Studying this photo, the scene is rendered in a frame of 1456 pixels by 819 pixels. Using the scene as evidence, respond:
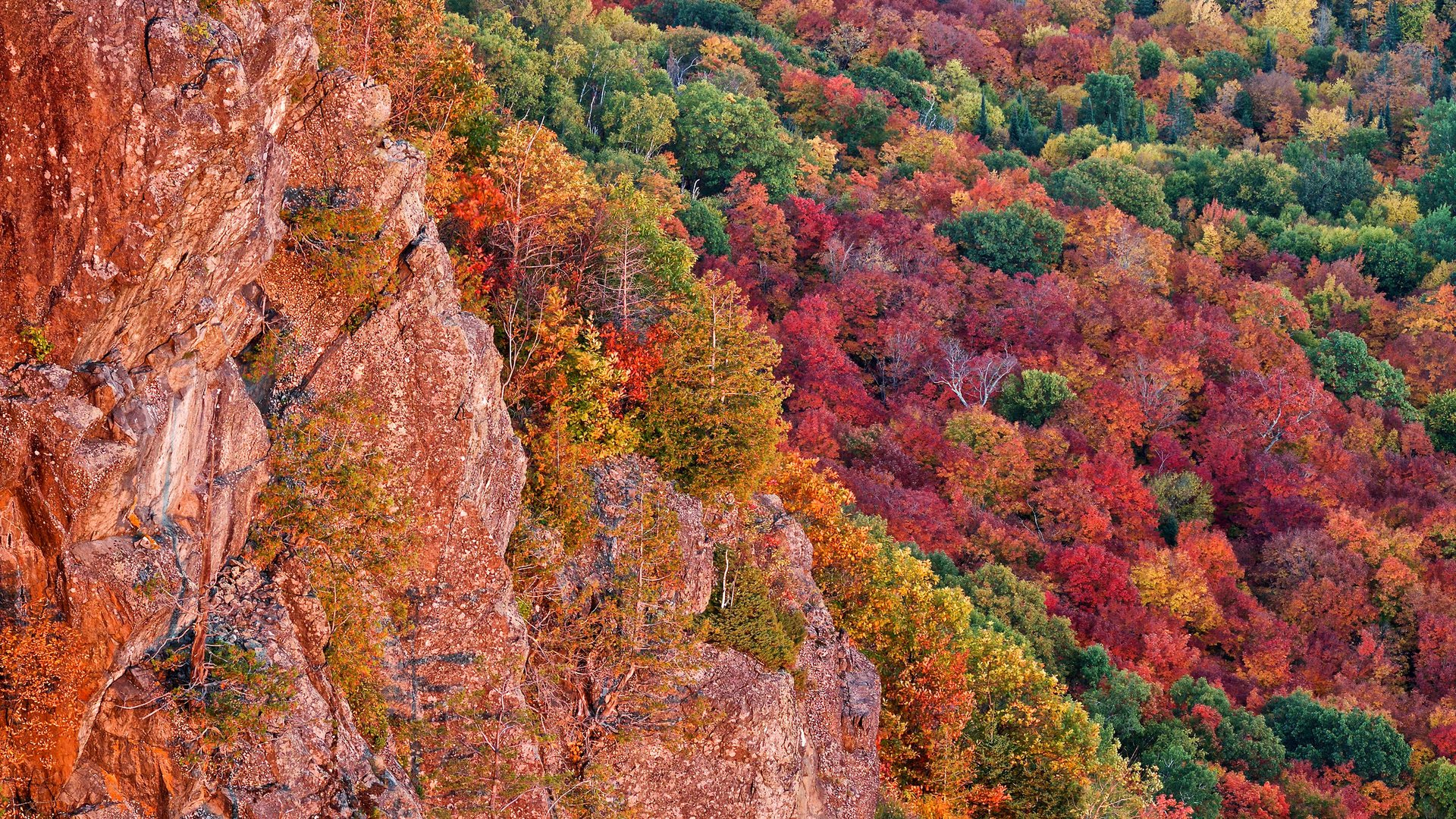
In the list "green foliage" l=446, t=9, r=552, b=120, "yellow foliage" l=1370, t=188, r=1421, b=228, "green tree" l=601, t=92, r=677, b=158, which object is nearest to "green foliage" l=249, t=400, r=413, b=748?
"green foliage" l=446, t=9, r=552, b=120

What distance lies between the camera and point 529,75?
240 feet

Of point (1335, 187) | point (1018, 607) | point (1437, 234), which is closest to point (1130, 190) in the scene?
point (1437, 234)

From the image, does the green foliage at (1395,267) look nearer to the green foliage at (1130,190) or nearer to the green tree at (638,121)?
the green foliage at (1130,190)

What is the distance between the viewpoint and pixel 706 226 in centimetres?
8169

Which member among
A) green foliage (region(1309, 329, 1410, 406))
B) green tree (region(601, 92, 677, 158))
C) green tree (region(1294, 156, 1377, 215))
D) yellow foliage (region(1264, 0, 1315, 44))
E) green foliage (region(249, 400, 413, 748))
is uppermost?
green foliage (region(249, 400, 413, 748))

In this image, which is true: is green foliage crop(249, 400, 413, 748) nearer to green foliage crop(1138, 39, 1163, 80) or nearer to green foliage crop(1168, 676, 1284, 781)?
green foliage crop(1168, 676, 1284, 781)

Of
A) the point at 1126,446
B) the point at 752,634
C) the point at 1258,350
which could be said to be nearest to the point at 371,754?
the point at 752,634

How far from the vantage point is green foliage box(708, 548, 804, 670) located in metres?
32.4

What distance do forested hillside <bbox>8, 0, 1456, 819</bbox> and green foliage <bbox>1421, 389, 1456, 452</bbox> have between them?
24 cm

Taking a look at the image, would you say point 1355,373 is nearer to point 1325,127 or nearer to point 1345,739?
point 1345,739

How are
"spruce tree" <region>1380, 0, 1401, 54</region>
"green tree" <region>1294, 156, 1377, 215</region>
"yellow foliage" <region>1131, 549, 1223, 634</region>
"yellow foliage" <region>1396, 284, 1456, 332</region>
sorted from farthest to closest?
"spruce tree" <region>1380, 0, 1401, 54</region>, "green tree" <region>1294, 156, 1377, 215</region>, "yellow foliage" <region>1396, 284, 1456, 332</region>, "yellow foliage" <region>1131, 549, 1223, 634</region>

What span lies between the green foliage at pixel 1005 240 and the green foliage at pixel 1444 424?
30.6 metres

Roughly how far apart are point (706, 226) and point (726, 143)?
16694mm

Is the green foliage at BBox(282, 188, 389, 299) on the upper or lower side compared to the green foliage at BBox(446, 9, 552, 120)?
Answer: upper
